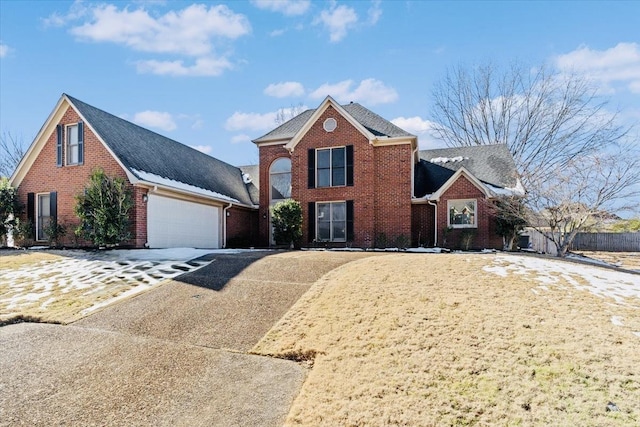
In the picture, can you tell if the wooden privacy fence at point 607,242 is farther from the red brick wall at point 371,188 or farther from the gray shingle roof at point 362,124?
the gray shingle roof at point 362,124

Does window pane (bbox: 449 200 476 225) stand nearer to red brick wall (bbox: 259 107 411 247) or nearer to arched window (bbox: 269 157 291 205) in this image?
red brick wall (bbox: 259 107 411 247)

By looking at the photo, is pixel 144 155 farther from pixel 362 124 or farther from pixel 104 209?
pixel 362 124

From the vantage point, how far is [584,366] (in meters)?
4.20

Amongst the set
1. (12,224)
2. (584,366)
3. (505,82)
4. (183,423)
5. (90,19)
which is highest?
(505,82)

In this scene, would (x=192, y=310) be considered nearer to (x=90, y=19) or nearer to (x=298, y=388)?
(x=298, y=388)

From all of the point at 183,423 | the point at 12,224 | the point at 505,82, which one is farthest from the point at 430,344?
the point at 505,82

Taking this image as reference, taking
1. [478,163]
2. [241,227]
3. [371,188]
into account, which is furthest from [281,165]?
[478,163]

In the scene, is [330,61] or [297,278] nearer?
[297,278]

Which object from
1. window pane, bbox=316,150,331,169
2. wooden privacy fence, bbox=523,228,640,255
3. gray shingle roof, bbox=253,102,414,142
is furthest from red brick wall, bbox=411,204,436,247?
wooden privacy fence, bbox=523,228,640,255

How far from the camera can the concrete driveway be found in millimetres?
3902

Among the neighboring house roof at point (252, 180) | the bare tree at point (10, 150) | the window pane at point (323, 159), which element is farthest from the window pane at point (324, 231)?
the bare tree at point (10, 150)

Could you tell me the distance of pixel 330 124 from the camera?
1719 centimetres

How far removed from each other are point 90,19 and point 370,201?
38.6 ft

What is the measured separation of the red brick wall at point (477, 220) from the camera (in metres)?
15.8
